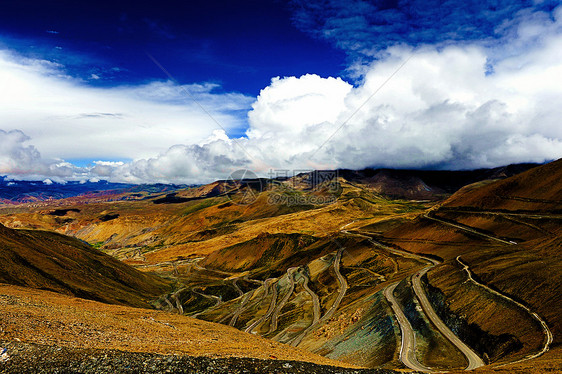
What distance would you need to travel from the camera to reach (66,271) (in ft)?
279

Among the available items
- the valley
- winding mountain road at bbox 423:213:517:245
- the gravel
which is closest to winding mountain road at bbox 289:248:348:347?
the valley

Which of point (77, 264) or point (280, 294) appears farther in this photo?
point (280, 294)

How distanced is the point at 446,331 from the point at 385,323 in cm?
1126

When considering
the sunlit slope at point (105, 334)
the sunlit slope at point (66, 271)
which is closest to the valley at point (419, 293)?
the sunlit slope at point (105, 334)

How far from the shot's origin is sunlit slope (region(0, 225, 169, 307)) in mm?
68750

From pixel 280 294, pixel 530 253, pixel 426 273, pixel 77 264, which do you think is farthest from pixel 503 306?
pixel 77 264

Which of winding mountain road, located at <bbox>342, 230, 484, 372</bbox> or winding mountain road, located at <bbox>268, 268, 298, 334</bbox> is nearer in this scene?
winding mountain road, located at <bbox>342, 230, 484, 372</bbox>

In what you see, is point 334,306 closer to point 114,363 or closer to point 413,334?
point 413,334

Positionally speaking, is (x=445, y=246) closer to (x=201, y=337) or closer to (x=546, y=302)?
(x=546, y=302)

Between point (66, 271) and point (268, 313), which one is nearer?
point (66, 271)

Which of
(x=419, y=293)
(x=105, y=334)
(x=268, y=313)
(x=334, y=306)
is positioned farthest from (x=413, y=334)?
(x=268, y=313)

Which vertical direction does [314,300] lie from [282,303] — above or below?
above

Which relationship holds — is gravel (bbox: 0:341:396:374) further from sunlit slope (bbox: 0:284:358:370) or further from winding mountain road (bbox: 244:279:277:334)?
winding mountain road (bbox: 244:279:277:334)

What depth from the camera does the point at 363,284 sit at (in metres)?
95.1
